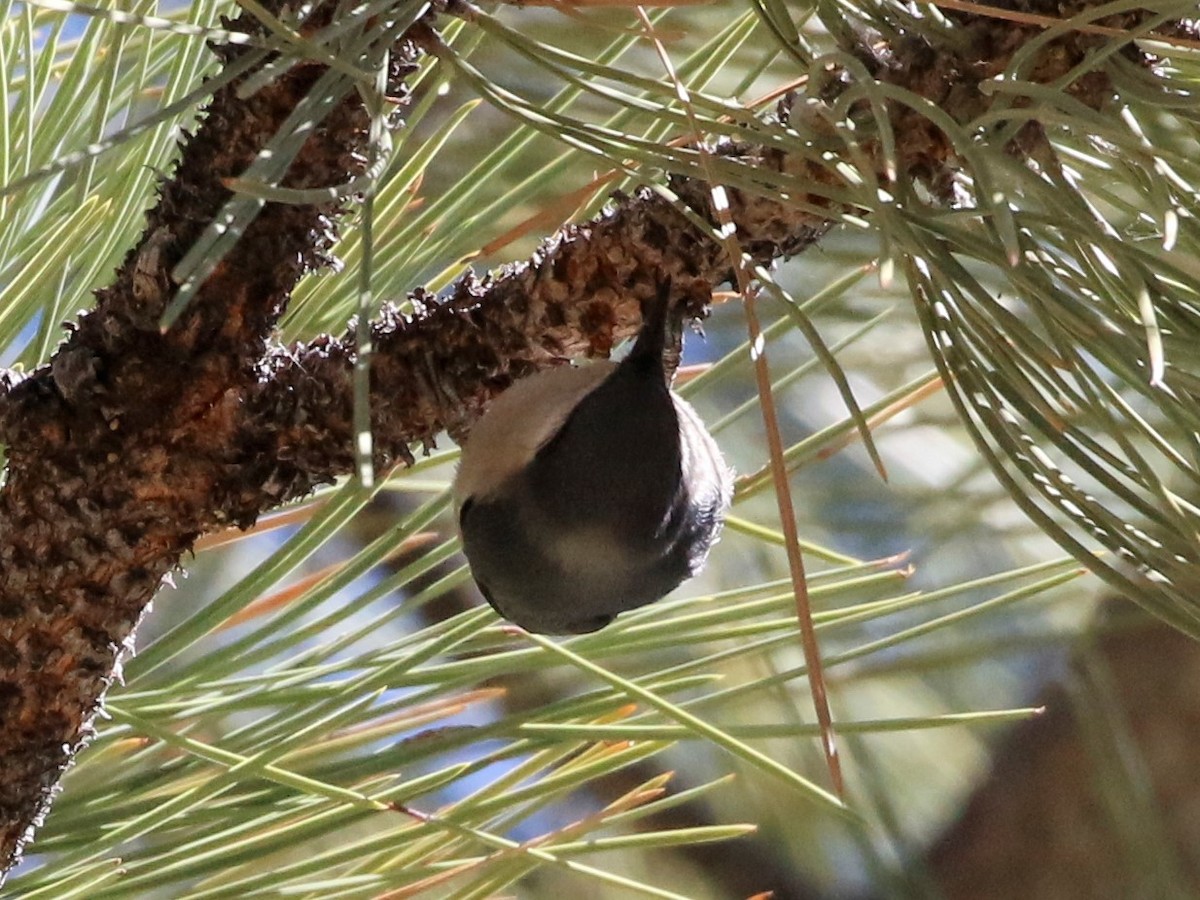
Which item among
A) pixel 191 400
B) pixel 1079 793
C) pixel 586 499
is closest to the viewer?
pixel 191 400

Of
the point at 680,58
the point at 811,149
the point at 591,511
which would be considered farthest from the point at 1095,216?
the point at 680,58

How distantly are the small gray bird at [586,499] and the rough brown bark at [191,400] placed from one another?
24cm

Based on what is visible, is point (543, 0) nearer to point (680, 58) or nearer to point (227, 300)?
point (227, 300)

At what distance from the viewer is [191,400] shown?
2.01ft

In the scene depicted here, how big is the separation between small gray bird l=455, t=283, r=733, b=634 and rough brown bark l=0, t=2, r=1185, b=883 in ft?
0.80

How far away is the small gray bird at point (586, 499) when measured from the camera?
90 cm

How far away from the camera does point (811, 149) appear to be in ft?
1.65

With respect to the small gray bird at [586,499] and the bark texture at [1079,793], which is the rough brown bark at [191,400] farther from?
the bark texture at [1079,793]

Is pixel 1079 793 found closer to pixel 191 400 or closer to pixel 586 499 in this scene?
pixel 586 499

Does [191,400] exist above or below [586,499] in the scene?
above

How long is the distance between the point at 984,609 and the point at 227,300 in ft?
1.24

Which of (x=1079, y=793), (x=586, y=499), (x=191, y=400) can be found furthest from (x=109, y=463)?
(x=1079, y=793)

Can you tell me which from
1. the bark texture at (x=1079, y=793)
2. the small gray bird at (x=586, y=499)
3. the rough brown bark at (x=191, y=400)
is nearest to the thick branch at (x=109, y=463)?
the rough brown bark at (x=191, y=400)

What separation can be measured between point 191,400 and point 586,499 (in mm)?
362
